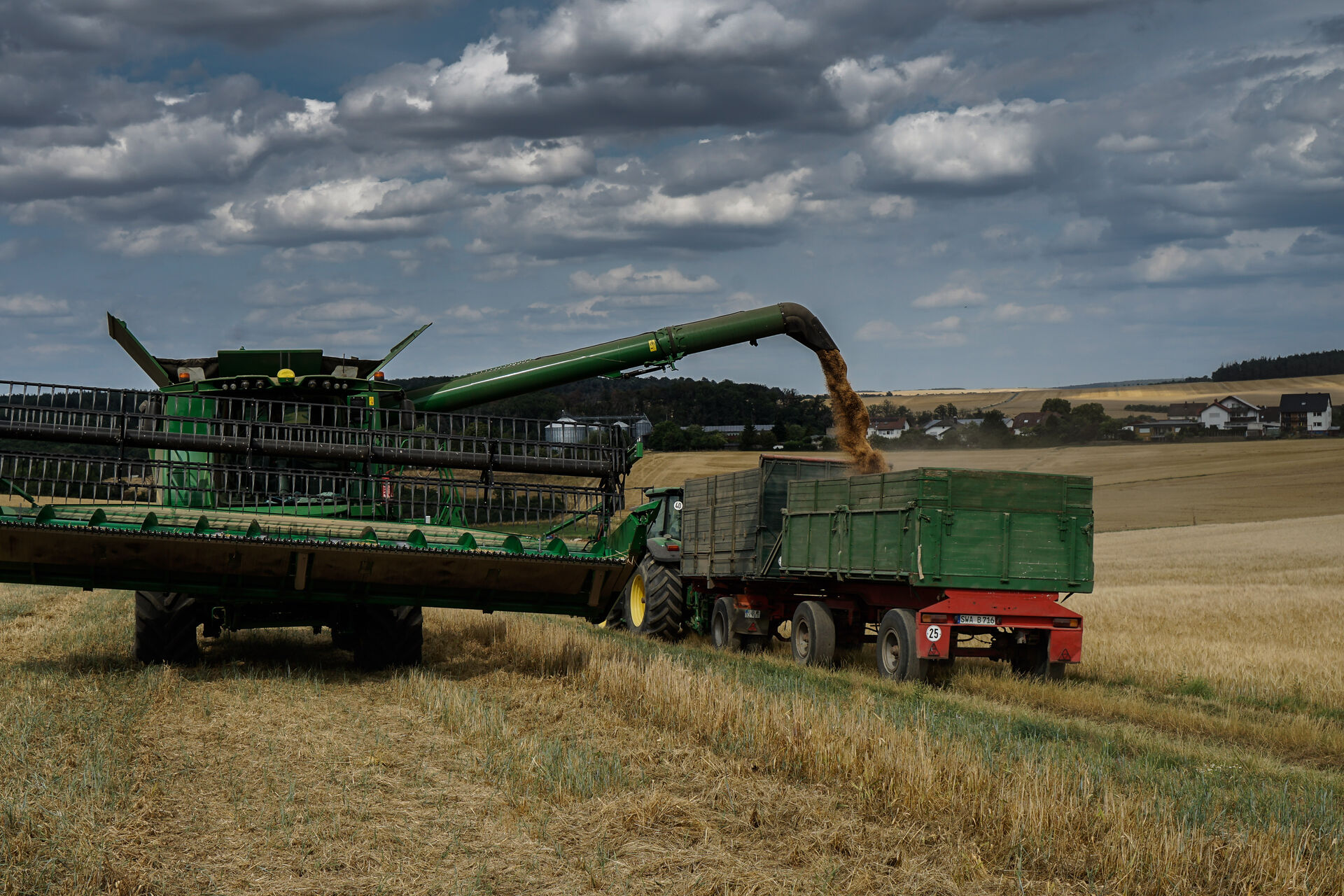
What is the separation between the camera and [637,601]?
17750 millimetres

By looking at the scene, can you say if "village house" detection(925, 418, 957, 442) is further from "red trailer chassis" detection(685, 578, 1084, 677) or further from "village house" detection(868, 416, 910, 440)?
"red trailer chassis" detection(685, 578, 1084, 677)

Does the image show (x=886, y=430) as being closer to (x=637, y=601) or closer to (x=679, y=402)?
(x=637, y=601)

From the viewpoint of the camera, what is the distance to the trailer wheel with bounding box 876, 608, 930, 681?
1162 cm

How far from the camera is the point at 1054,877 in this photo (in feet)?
17.1

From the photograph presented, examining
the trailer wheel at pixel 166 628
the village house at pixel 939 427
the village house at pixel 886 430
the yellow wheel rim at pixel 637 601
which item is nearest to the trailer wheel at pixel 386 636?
the trailer wheel at pixel 166 628

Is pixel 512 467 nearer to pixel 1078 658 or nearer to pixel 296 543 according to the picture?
pixel 296 543

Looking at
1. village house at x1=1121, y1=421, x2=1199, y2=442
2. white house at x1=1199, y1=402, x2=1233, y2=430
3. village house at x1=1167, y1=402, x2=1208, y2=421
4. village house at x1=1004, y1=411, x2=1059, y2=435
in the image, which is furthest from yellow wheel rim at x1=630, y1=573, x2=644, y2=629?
village house at x1=1167, y1=402, x2=1208, y2=421

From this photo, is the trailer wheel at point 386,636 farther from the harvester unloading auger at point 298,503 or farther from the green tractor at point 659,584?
the green tractor at point 659,584

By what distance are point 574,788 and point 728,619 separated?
934 centimetres

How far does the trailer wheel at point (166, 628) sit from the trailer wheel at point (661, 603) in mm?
6698

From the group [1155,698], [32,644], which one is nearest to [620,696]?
[1155,698]

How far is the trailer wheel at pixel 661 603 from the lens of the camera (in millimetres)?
16750

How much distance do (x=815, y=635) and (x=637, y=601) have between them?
477 cm

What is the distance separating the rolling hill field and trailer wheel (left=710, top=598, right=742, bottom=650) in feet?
239
